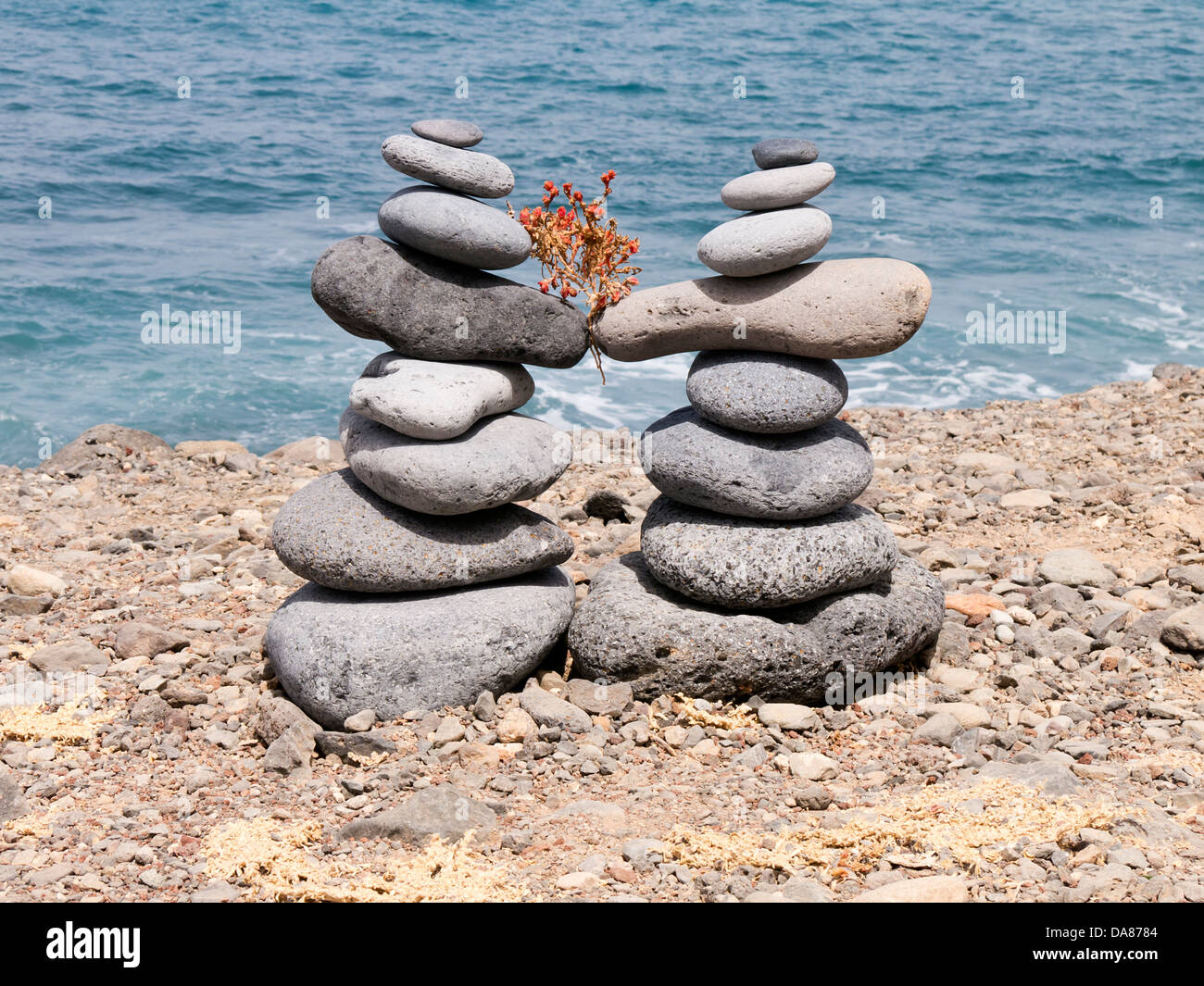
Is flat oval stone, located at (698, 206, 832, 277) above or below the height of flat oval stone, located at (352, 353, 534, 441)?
above

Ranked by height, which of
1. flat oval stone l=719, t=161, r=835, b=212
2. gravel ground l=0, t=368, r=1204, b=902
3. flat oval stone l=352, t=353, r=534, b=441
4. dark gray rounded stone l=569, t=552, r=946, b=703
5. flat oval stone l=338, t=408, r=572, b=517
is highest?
flat oval stone l=719, t=161, r=835, b=212

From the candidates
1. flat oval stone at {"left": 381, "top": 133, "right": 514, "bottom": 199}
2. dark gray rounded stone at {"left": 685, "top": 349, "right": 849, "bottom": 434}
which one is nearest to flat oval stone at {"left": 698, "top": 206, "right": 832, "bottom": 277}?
dark gray rounded stone at {"left": 685, "top": 349, "right": 849, "bottom": 434}

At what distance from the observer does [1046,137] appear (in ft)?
88.6

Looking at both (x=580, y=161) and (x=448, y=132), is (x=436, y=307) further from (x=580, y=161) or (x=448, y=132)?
(x=580, y=161)

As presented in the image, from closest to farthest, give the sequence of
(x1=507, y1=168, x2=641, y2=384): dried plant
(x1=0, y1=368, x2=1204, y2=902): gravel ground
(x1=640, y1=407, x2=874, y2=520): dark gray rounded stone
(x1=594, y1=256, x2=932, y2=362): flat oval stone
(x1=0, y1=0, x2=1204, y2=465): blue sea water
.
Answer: (x1=0, y1=368, x2=1204, y2=902): gravel ground, (x1=594, y1=256, x2=932, y2=362): flat oval stone, (x1=640, y1=407, x2=874, y2=520): dark gray rounded stone, (x1=507, y1=168, x2=641, y2=384): dried plant, (x1=0, y1=0, x2=1204, y2=465): blue sea water

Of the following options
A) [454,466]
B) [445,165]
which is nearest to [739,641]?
[454,466]

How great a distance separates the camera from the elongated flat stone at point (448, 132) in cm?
618

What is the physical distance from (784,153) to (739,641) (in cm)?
270

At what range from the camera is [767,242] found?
602 centimetres

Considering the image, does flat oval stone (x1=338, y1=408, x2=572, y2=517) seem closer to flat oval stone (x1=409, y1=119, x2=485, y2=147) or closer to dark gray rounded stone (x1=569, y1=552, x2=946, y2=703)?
dark gray rounded stone (x1=569, y1=552, x2=946, y2=703)

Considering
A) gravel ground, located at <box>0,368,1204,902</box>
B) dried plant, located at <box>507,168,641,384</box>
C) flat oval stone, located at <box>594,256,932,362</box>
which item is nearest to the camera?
gravel ground, located at <box>0,368,1204,902</box>

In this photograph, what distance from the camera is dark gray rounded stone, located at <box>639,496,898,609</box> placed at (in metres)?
6.10

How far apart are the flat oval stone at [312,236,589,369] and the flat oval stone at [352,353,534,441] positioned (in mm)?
110

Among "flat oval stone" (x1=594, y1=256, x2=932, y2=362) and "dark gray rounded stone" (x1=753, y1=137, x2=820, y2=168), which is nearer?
"flat oval stone" (x1=594, y1=256, x2=932, y2=362)
